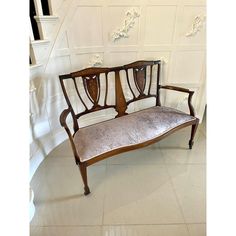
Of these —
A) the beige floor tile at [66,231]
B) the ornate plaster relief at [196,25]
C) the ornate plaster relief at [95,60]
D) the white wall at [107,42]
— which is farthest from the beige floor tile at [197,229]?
the ornate plaster relief at [196,25]

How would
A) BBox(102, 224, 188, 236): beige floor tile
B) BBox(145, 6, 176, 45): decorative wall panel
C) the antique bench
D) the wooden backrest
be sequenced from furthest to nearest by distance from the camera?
BBox(145, 6, 176, 45): decorative wall panel, the wooden backrest, the antique bench, BBox(102, 224, 188, 236): beige floor tile

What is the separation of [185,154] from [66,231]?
138cm

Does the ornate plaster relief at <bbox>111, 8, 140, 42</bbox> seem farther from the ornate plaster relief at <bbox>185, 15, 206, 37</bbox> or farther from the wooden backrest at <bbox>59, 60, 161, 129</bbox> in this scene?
the ornate plaster relief at <bbox>185, 15, 206, 37</bbox>

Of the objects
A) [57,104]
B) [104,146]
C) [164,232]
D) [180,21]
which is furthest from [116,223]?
[180,21]

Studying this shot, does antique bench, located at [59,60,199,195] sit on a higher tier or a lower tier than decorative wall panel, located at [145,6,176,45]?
lower

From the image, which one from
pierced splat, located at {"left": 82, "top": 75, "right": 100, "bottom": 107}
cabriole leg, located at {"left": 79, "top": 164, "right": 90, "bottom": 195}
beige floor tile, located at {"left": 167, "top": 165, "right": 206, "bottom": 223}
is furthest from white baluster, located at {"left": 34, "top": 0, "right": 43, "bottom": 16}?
beige floor tile, located at {"left": 167, "top": 165, "right": 206, "bottom": 223}

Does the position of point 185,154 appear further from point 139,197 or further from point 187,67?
point 187,67

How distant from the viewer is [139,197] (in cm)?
163

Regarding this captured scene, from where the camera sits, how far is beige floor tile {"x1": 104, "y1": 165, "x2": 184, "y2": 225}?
1.47 metres

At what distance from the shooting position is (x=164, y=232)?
1.37 m

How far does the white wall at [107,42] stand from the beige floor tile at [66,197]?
210 mm

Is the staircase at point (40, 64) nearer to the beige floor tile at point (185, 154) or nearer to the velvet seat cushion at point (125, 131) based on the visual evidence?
the velvet seat cushion at point (125, 131)

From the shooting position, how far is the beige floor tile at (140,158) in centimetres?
202
